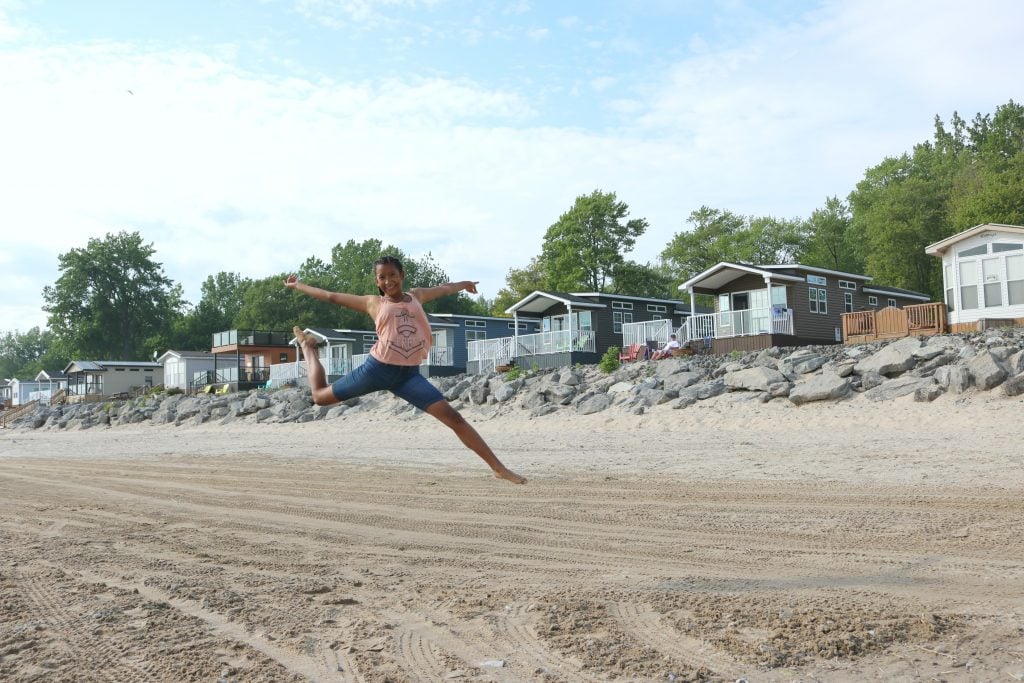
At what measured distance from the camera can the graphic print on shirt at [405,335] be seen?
21.4 ft

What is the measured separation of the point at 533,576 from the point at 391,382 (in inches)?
A: 79.8

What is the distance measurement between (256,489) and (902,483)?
25.7 ft

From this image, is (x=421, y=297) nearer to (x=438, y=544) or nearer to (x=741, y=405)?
(x=438, y=544)

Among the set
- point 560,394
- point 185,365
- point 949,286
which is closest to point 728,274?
point 949,286

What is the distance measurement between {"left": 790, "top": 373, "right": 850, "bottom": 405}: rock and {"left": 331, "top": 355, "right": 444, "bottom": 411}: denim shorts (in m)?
15.3

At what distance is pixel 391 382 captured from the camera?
21.7 feet

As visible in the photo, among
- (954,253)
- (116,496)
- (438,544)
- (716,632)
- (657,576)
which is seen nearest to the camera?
(716,632)

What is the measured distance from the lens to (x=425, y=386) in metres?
6.71

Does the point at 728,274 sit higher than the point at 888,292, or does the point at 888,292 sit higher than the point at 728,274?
the point at 728,274

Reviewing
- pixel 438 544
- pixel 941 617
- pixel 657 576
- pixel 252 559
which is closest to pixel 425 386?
pixel 438 544

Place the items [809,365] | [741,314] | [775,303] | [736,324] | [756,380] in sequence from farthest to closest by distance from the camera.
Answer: [775,303]
[736,324]
[741,314]
[809,365]
[756,380]

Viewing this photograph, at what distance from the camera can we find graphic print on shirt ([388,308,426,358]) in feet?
21.4

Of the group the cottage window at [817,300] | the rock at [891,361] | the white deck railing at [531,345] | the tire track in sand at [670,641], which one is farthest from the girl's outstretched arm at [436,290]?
the cottage window at [817,300]

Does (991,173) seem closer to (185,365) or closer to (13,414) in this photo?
(185,365)
